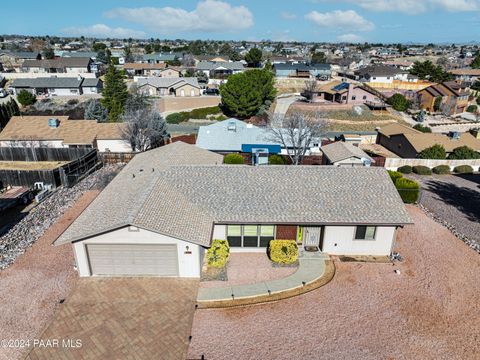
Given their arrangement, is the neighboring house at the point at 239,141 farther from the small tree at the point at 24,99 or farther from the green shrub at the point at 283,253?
the small tree at the point at 24,99

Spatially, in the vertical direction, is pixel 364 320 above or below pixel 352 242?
below

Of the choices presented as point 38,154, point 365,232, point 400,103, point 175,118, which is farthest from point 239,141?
point 400,103

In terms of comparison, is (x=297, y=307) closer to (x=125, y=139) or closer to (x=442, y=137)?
(x=125, y=139)

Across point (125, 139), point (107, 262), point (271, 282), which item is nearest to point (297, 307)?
point (271, 282)

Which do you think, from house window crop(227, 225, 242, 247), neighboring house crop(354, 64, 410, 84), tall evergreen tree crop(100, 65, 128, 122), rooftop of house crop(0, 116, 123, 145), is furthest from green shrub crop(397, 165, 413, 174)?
neighboring house crop(354, 64, 410, 84)

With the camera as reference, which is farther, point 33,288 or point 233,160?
point 233,160

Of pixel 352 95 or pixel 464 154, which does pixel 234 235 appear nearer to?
pixel 464 154
